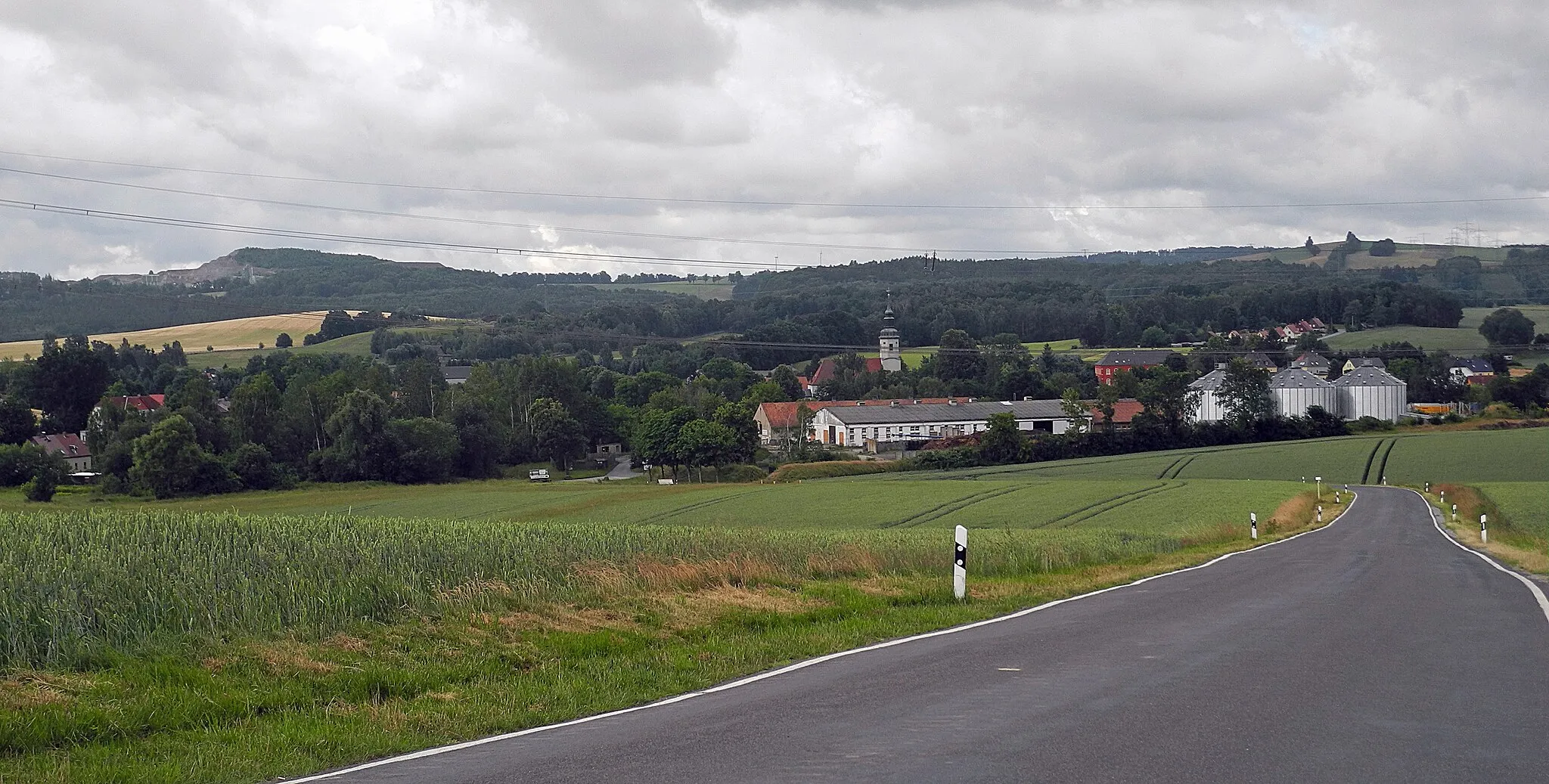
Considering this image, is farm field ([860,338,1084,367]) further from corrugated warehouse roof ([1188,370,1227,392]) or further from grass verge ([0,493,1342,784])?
grass verge ([0,493,1342,784])

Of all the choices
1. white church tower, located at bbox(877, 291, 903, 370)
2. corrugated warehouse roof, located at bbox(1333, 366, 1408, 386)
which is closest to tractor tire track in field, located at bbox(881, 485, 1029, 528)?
corrugated warehouse roof, located at bbox(1333, 366, 1408, 386)

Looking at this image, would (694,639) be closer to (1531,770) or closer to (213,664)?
(213,664)

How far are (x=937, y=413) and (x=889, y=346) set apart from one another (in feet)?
123

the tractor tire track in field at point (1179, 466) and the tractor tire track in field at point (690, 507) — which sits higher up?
the tractor tire track in field at point (690, 507)

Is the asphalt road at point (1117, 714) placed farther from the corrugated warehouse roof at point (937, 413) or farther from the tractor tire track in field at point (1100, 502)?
the corrugated warehouse roof at point (937, 413)

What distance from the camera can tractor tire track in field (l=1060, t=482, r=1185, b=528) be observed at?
4933 centimetres

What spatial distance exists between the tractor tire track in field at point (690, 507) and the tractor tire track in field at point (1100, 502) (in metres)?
16.3

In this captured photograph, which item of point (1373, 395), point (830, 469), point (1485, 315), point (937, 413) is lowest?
point (830, 469)

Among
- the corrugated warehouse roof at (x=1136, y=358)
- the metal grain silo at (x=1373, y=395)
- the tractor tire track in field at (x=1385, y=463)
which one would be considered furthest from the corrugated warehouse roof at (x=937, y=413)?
the tractor tire track in field at (x=1385, y=463)

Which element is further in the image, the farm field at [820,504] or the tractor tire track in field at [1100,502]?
the farm field at [820,504]

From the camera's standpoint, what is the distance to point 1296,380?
124125 millimetres

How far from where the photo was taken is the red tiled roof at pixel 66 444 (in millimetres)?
→ 93688

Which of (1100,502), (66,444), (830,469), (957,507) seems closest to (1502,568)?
(1100,502)

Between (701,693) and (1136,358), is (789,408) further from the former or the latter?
(701,693)
